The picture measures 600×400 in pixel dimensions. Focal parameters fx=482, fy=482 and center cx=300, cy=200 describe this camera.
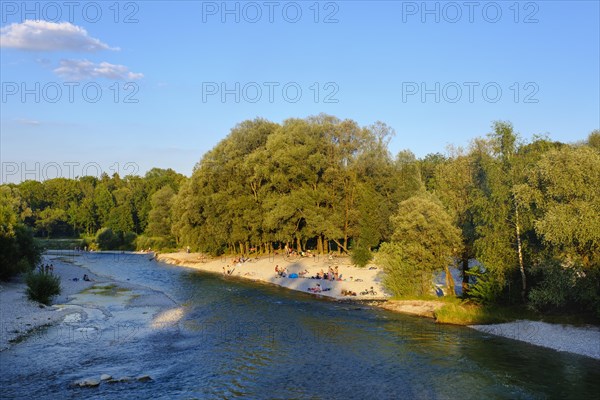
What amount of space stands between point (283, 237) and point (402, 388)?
170ft

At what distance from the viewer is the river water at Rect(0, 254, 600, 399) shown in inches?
948

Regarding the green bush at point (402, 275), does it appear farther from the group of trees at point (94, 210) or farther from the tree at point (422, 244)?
the group of trees at point (94, 210)

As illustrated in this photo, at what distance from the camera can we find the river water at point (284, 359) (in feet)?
79.0

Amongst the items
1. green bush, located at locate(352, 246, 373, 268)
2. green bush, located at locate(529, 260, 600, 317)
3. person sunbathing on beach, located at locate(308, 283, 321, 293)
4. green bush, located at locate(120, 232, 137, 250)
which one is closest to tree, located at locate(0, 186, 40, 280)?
person sunbathing on beach, located at locate(308, 283, 321, 293)

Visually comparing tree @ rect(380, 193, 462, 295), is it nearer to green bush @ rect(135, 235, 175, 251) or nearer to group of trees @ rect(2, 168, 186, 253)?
green bush @ rect(135, 235, 175, 251)

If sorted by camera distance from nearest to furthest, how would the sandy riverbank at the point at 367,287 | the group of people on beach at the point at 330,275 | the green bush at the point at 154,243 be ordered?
the sandy riverbank at the point at 367,287 → the group of people on beach at the point at 330,275 → the green bush at the point at 154,243

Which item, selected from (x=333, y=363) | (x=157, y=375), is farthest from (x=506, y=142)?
(x=157, y=375)

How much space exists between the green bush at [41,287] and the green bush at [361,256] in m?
35.4

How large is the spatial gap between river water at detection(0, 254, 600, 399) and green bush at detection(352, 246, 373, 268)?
18564mm

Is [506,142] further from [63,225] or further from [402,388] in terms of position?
[63,225]

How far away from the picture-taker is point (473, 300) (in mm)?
A: 39844

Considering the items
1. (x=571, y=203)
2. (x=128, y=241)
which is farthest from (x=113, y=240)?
(x=571, y=203)

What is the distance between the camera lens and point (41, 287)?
4606 centimetres

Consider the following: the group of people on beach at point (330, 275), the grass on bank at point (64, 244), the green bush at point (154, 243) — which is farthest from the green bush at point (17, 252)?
the grass on bank at point (64, 244)
